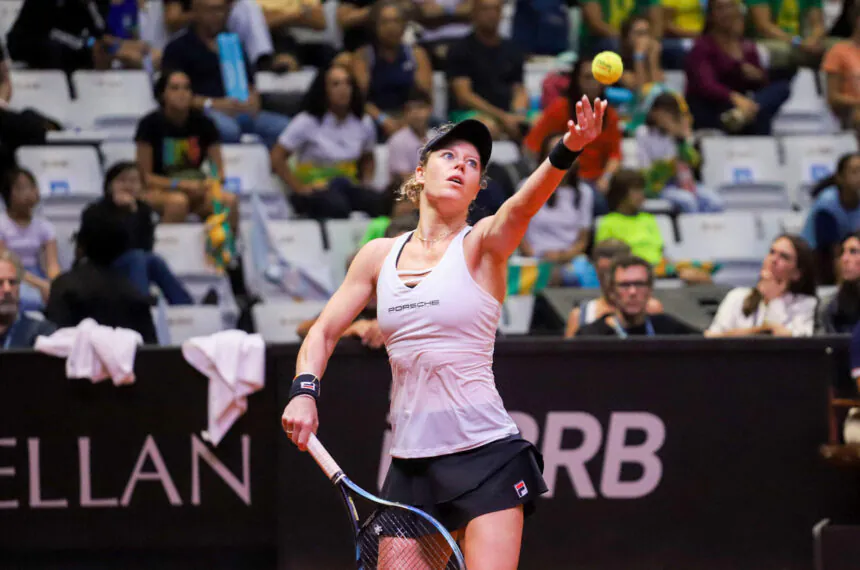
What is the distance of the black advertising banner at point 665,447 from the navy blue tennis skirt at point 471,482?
2405mm

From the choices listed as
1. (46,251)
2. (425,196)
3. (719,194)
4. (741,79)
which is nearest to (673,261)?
(719,194)

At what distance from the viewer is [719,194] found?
1023 cm

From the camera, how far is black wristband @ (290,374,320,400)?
12.5 ft

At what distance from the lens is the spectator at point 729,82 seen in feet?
34.2

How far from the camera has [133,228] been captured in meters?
8.03

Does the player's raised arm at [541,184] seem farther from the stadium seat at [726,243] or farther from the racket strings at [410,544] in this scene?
the stadium seat at [726,243]

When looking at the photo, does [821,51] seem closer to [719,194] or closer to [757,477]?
[719,194]

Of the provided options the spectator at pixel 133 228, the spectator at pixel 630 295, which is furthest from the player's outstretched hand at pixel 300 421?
the spectator at pixel 133 228

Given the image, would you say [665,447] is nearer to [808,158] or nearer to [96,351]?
[96,351]

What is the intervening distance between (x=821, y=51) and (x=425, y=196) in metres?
8.23

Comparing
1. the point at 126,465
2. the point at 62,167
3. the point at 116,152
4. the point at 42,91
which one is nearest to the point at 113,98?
the point at 42,91

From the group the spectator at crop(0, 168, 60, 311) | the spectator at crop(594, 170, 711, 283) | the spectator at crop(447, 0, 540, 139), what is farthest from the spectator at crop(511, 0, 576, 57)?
the spectator at crop(0, 168, 60, 311)

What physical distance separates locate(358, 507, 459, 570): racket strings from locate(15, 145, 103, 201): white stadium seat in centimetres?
597

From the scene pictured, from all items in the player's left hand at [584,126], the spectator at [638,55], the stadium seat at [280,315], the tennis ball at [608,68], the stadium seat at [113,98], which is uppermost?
the spectator at [638,55]
